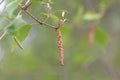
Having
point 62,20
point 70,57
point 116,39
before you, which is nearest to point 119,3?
point 116,39

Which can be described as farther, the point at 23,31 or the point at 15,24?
the point at 23,31

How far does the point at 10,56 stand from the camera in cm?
404

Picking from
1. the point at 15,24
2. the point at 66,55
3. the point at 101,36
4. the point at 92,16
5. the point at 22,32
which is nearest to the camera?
the point at 15,24

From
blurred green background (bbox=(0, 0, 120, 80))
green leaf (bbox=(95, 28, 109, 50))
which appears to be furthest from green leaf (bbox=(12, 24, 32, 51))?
blurred green background (bbox=(0, 0, 120, 80))

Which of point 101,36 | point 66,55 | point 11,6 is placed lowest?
point 66,55

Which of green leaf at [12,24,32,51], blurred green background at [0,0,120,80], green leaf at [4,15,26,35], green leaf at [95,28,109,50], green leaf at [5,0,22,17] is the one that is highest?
green leaf at [5,0,22,17]

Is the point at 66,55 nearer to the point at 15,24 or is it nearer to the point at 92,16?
the point at 92,16

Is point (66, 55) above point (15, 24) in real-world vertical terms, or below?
below

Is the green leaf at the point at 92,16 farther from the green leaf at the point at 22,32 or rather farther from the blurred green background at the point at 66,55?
the green leaf at the point at 22,32

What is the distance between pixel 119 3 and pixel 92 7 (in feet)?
3.32

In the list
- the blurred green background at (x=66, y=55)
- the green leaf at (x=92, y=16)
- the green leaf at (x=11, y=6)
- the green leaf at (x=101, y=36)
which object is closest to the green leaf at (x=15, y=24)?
the green leaf at (x=11, y=6)

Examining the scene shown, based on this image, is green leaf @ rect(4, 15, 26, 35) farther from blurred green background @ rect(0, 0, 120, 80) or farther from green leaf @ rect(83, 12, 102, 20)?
blurred green background @ rect(0, 0, 120, 80)

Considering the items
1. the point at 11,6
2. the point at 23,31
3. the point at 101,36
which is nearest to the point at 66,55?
the point at 101,36

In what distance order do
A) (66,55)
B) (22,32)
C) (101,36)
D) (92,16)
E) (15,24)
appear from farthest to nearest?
(66,55) < (92,16) < (101,36) < (22,32) < (15,24)
